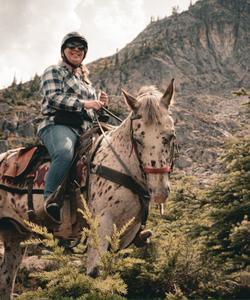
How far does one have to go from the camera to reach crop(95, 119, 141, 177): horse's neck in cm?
498

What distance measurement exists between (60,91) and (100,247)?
212 cm

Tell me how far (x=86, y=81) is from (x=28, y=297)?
3143 mm

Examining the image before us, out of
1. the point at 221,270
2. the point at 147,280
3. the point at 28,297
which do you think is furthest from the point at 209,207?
the point at 28,297

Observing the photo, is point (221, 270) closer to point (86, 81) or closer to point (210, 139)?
point (86, 81)

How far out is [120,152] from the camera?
5.13 meters

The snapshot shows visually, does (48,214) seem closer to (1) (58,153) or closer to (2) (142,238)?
(1) (58,153)

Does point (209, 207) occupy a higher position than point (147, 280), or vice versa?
point (209, 207)

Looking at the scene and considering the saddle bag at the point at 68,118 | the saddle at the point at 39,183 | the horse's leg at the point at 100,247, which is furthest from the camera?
the saddle bag at the point at 68,118

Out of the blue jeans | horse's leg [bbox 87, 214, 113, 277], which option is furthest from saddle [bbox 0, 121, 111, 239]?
horse's leg [bbox 87, 214, 113, 277]

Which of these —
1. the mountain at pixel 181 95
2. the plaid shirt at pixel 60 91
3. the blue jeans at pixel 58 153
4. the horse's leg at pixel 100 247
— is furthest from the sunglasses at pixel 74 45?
the mountain at pixel 181 95

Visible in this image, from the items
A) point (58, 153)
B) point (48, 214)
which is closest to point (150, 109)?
point (58, 153)

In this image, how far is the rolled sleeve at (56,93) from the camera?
5496mm

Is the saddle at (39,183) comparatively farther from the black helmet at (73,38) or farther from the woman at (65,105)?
the black helmet at (73,38)

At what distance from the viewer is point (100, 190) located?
16.2ft
